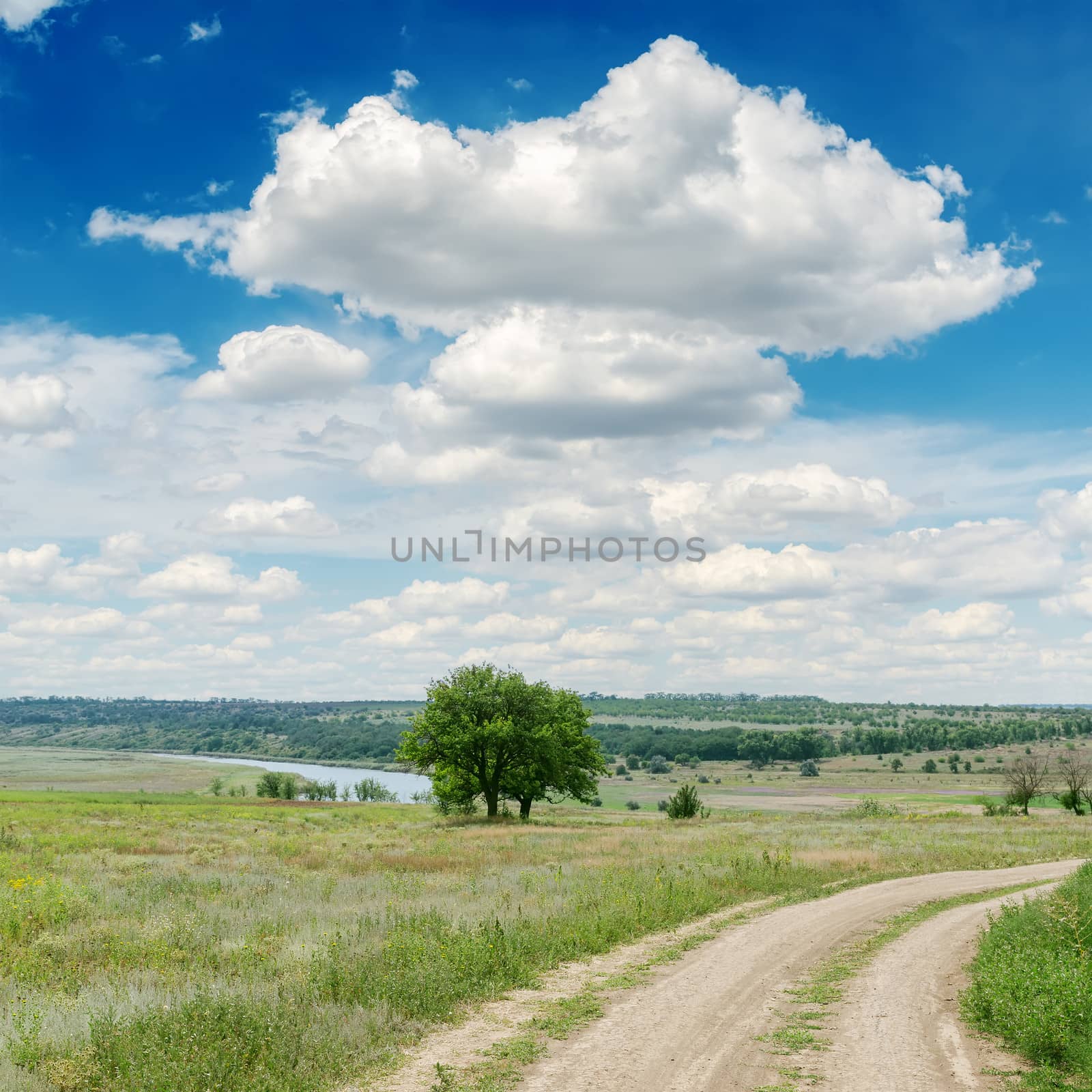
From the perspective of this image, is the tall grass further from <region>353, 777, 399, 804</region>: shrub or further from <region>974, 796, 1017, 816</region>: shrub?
<region>353, 777, 399, 804</region>: shrub

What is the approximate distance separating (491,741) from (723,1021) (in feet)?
149

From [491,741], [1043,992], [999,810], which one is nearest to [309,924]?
[1043,992]

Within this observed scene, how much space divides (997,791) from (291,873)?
118648 mm

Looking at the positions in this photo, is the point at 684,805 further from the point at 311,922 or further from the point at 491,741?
the point at 311,922

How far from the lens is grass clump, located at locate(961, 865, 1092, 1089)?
33.8 ft

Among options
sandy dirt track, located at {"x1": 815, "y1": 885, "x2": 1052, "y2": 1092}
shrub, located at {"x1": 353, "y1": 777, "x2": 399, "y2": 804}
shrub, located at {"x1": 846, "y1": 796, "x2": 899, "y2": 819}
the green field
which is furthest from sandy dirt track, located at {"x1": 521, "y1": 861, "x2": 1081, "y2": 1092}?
shrub, located at {"x1": 353, "y1": 777, "x2": 399, "y2": 804}

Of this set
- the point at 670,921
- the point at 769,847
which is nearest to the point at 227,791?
the point at 769,847

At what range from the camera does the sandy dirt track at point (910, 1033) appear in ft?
32.8

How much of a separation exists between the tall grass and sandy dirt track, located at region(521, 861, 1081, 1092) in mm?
2157

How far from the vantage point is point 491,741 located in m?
56.8

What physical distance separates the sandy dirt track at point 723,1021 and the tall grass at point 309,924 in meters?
2.16

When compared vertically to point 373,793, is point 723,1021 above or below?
above

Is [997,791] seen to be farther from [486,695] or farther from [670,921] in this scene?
[670,921]

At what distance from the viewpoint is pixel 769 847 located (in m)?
35.8
